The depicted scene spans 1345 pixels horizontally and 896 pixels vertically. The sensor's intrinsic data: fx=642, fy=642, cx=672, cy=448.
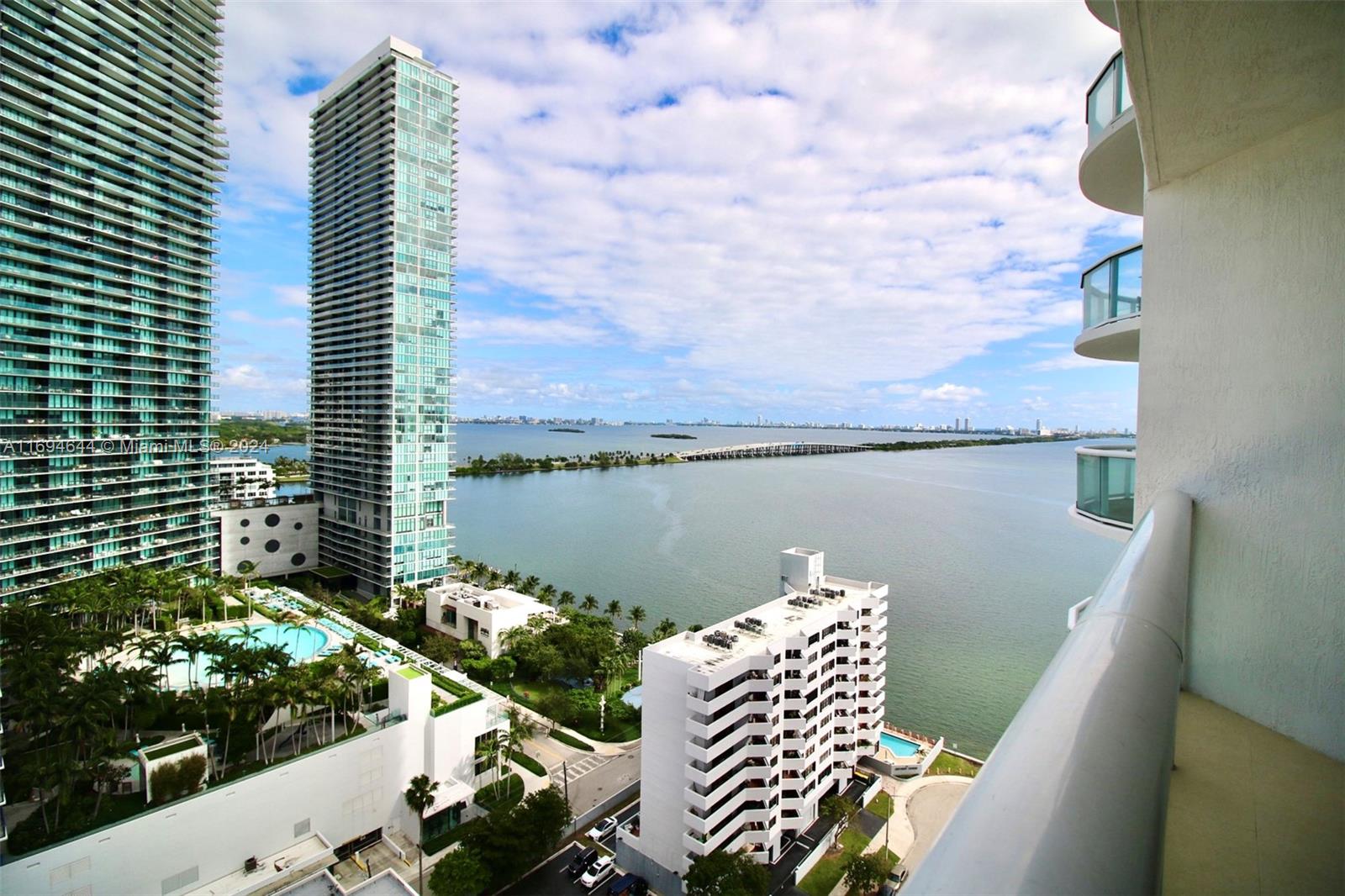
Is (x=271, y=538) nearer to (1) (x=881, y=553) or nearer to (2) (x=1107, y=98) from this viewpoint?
(1) (x=881, y=553)

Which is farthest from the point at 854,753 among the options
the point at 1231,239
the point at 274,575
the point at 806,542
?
the point at 274,575

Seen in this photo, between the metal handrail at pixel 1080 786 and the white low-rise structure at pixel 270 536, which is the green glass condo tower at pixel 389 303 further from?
the metal handrail at pixel 1080 786

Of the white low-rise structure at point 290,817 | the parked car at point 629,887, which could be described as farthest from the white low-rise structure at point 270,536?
the parked car at point 629,887

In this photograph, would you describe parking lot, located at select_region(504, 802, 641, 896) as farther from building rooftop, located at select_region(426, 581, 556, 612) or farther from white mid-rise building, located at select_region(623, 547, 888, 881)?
building rooftop, located at select_region(426, 581, 556, 612)

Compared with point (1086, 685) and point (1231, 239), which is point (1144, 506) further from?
point (1086, 685)

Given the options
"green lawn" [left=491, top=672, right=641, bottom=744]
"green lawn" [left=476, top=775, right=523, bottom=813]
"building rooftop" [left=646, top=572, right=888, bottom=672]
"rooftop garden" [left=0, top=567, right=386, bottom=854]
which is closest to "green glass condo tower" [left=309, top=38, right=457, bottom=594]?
"green lawn" [left=491, top=672, right=641, bottom=744]

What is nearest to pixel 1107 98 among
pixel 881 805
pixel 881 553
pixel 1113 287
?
pixel 1113 287
